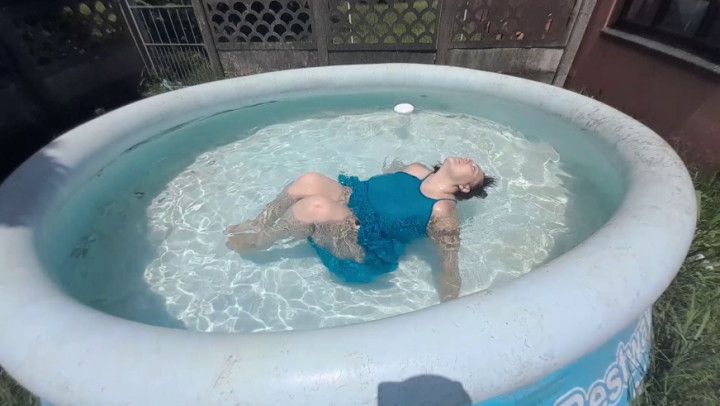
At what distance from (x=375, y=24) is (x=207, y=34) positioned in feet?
8.16

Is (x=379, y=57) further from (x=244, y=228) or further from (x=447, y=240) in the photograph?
(x=447, y=240)

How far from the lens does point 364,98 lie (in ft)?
15.7

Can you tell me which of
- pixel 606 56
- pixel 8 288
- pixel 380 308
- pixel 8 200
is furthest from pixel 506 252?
pixel 606 56

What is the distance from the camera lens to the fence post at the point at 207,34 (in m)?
5.39

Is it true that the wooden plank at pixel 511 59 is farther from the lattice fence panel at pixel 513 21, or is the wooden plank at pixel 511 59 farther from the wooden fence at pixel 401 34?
the lattice fence panel at pixel 513 21

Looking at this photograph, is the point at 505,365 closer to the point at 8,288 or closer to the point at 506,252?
the point at 506,252

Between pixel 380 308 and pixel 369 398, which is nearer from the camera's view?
pixel 369 398

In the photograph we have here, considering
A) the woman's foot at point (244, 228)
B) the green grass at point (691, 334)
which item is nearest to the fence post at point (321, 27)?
the woman's foot at point (244, 228)

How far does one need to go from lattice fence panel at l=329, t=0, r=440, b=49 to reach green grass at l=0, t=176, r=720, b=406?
4.07m

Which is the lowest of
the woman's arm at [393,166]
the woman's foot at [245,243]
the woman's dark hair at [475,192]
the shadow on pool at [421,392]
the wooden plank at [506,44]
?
the woman's arm at [393,166]

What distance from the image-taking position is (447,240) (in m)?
2.51

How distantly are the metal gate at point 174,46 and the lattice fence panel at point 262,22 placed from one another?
0.31 m

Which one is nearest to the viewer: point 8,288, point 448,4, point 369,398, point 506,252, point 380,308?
point 369,398

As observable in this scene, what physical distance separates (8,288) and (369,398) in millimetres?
1633
